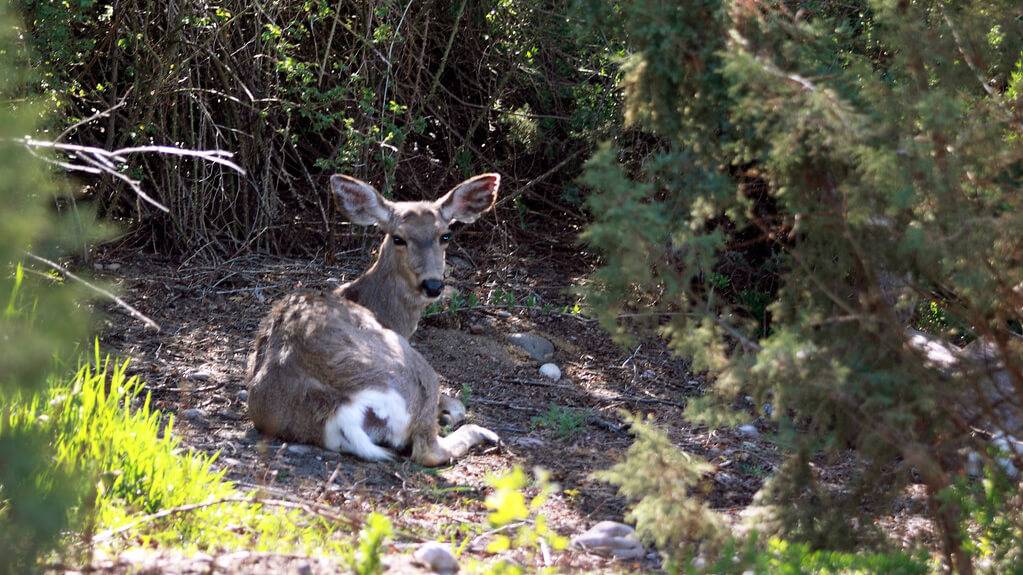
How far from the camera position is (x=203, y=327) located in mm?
7840

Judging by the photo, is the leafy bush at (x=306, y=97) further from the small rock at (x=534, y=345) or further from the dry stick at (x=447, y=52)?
the small rock at (x=534, y=345)

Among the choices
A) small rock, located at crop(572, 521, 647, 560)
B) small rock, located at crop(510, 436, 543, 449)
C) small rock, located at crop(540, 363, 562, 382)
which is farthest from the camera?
small rock, located at crop(540, 363, 562, 382)

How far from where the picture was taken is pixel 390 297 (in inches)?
298

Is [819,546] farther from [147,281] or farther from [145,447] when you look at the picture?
[147,281]

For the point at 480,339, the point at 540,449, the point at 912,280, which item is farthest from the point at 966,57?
the point at 480,339

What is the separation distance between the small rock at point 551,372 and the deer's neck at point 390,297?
95 centimetres

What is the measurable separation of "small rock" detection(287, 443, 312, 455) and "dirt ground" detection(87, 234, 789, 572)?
1cm

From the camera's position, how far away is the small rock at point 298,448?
6.00m

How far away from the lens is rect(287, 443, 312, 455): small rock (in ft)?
19.7

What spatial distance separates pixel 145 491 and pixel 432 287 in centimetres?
306

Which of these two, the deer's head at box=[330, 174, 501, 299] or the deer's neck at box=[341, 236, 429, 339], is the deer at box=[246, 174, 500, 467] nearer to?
the deer's neck at box=[341, 236, 429, 339]

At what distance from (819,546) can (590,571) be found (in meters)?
0.85

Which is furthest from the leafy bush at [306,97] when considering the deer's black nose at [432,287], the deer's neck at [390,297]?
the deer's black nose at [432,287]

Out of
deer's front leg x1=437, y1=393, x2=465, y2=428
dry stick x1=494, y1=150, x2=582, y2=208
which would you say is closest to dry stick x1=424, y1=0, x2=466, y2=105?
dry stick x1=494, y1=150, x2=582, y2=208
